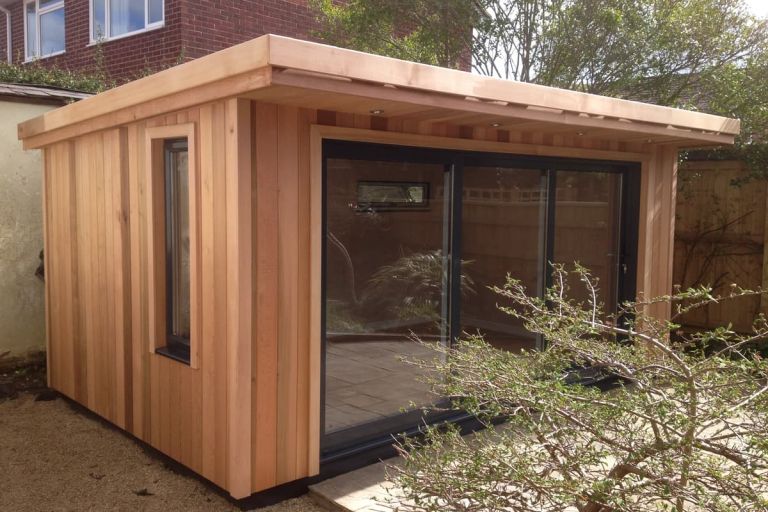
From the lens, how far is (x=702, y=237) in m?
7.60

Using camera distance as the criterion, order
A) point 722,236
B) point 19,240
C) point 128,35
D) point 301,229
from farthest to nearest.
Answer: point 128,35, point 722,236, point 19,240, point 301,229

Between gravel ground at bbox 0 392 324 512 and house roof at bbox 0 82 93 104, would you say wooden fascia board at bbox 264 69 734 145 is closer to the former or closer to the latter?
gravel ground at bbox 0 392 324 512

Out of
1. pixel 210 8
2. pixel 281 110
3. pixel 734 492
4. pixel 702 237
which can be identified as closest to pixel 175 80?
pixel 281 110

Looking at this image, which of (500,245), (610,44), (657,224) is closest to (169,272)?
(500,245)

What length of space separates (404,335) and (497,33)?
4.54 metres

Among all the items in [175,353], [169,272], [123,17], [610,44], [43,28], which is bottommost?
[175,353]

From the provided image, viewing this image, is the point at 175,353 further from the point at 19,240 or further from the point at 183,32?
the point at 183,32

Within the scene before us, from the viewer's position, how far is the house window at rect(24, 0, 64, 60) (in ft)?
40.4

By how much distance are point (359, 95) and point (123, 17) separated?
9.03 meters

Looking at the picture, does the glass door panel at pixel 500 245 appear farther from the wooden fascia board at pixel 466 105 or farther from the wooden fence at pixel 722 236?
the wooden fence at pixel 722 236

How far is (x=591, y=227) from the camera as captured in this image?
590 centimetres

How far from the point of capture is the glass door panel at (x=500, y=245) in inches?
199

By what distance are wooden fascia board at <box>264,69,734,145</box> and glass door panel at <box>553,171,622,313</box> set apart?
2.08 ft

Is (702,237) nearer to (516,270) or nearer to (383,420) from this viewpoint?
(516,270)
